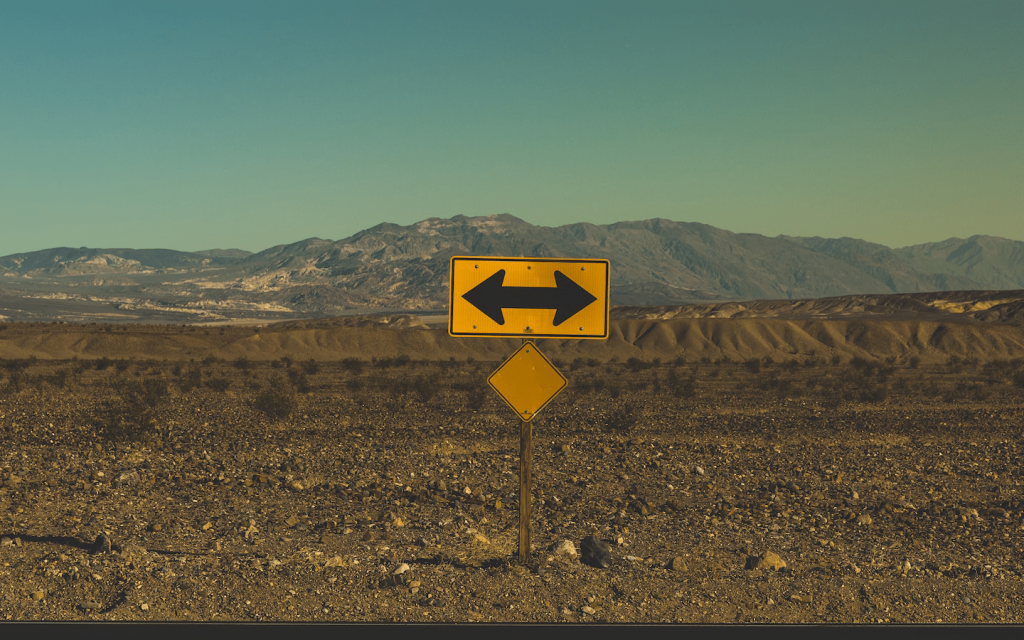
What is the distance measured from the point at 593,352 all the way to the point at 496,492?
204 feet

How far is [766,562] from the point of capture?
905 centimetres

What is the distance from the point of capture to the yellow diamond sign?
859 cm

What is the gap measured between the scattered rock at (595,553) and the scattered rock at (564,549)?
0.45ft

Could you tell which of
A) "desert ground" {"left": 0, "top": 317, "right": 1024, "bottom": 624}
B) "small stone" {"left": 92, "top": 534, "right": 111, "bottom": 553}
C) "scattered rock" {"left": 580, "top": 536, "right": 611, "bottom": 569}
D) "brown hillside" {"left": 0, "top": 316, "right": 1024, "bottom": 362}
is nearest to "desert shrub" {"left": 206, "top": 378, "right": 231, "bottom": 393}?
"desert ground" {"left": 0, "top": 317, "right": 1024, "bottom": 624}

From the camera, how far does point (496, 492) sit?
1343 cm

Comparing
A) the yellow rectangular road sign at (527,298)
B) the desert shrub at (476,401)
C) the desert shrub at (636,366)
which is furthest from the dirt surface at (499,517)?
the desert shrub at (636,366)

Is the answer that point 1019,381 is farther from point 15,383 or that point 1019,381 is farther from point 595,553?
point 15,383

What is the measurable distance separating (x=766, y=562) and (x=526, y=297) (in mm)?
3516

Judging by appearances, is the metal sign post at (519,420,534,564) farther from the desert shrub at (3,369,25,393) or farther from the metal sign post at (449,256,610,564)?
the desert shrub at (3,369,25,393)

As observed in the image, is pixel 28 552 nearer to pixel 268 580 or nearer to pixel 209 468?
pixel 268 580

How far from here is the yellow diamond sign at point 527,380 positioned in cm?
859

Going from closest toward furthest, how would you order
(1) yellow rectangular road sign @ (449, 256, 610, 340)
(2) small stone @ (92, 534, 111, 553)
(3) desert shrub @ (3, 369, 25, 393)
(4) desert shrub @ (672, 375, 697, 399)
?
(1) yellow rectangular road sign @ (449, 256, 610, 340) < (2) small stone @ (92, 534, 111, 553) < (3) desert shrub @ (3, 369, 25, 393) < (4) desert shrub @ (672, 375, 697, 399)

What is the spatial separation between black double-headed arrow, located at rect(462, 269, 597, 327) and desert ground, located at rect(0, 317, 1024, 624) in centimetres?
241

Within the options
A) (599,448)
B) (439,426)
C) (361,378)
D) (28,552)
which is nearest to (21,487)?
(28,552)
